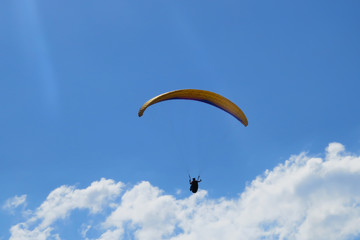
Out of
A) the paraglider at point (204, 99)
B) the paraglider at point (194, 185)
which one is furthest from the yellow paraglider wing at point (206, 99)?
the paraglider at point (194, 185)

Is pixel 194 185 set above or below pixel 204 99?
below

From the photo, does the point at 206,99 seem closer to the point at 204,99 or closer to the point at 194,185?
the point at 204,99

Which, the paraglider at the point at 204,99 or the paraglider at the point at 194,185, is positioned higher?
the paraglider at the point at 204,99

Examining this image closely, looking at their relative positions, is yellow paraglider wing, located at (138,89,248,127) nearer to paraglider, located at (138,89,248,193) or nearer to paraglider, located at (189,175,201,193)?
paraglider, located at (138,89,248,193)

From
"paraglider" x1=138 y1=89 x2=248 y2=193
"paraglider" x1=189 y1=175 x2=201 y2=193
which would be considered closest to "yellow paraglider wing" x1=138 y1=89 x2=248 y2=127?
"paraglider" x1=138 y1=89 x2=248 y2=193

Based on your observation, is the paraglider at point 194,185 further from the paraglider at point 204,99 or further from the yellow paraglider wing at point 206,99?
the yellow paraglider wing at point 206,99

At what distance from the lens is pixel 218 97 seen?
2775cm

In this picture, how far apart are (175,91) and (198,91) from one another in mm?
2310

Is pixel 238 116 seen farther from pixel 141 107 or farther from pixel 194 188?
pixel 141 107

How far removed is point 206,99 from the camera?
92.7ft

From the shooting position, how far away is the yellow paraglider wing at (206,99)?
25.3 metres

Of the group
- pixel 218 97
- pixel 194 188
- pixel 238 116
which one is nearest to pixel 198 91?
pixel 218 97

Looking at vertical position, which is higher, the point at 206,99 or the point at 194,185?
the point at 206,99

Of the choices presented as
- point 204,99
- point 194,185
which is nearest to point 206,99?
point 204,99
